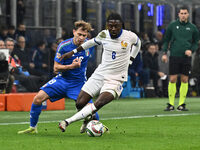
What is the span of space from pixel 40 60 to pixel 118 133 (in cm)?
1031

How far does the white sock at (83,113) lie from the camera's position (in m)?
9.01

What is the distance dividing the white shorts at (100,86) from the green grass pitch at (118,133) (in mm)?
612

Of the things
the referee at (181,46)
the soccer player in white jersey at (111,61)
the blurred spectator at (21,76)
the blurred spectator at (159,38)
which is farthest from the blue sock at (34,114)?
the blurred spectator at (159,38)

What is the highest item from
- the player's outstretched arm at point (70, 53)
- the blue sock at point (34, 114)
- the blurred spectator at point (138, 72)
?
the player's outstretched arm at point (70, 53)

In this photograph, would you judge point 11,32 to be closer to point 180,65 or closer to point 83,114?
point 180,65

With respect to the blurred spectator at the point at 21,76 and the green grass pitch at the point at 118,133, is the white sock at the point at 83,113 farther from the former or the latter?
the blurred spectator at the point at 21,76

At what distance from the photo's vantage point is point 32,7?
20797mm

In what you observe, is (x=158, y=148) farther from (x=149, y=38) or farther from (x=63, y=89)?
(x=149, y=38)

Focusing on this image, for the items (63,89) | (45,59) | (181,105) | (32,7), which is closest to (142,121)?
(63,89)

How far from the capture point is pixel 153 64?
21.3 metres

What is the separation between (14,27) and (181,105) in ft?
21.1

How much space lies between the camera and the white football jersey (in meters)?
9.38

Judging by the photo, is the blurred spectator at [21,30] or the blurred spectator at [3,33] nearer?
the blurred spectator at [3,33]

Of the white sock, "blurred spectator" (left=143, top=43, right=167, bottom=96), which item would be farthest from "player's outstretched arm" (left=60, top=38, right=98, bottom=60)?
"blurred spectator" (left=143, top=43, right=167, bottom=96)
